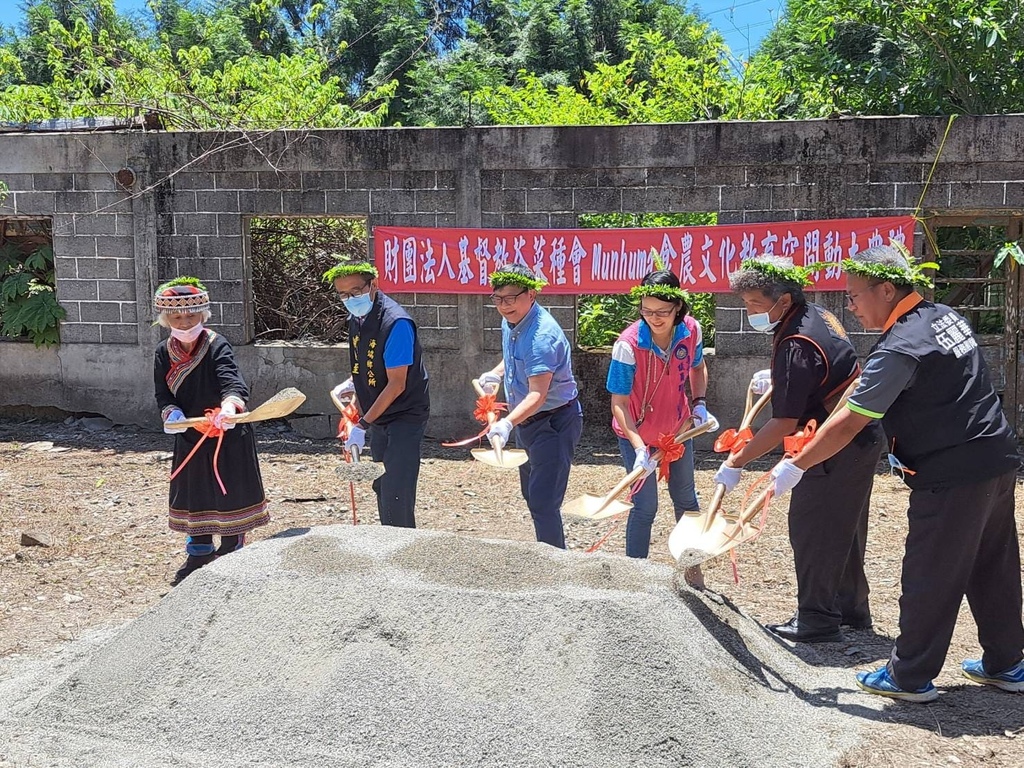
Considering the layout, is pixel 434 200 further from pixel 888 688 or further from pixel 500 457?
pixel 888 688

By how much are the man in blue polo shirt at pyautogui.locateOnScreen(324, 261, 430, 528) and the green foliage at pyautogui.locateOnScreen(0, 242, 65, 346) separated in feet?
A: 17.9

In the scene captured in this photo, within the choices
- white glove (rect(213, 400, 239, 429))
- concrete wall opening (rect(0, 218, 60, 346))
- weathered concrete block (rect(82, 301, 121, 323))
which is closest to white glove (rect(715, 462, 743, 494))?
white glove (rect(213, 400, 239, 429))

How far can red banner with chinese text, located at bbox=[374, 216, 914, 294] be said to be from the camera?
8.14 meters

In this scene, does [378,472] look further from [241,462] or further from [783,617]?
[783,617]

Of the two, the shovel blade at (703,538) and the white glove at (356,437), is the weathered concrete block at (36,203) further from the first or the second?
the shovel blade at (703,538)

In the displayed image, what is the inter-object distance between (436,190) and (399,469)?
4.33m

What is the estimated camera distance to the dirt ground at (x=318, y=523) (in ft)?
12.0

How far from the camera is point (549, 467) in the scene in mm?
4758

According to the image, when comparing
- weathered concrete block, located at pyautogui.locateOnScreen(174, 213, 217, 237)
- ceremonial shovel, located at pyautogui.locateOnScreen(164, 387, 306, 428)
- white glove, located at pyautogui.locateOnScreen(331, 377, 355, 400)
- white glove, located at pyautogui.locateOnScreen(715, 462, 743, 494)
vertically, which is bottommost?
white glove, located at pyautogui.locateOnScreen(715, 462, 743, 494)

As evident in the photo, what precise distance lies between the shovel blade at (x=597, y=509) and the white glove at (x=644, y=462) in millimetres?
171

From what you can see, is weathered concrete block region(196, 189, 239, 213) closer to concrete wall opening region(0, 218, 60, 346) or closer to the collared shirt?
concrete wall opening region(0, 218, 60, 346)

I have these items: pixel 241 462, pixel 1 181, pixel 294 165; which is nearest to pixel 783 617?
pixel 241 462

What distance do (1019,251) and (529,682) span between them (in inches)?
237

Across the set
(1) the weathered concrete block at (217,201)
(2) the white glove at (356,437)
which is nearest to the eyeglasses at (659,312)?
(2) the white glove at (356,437)
